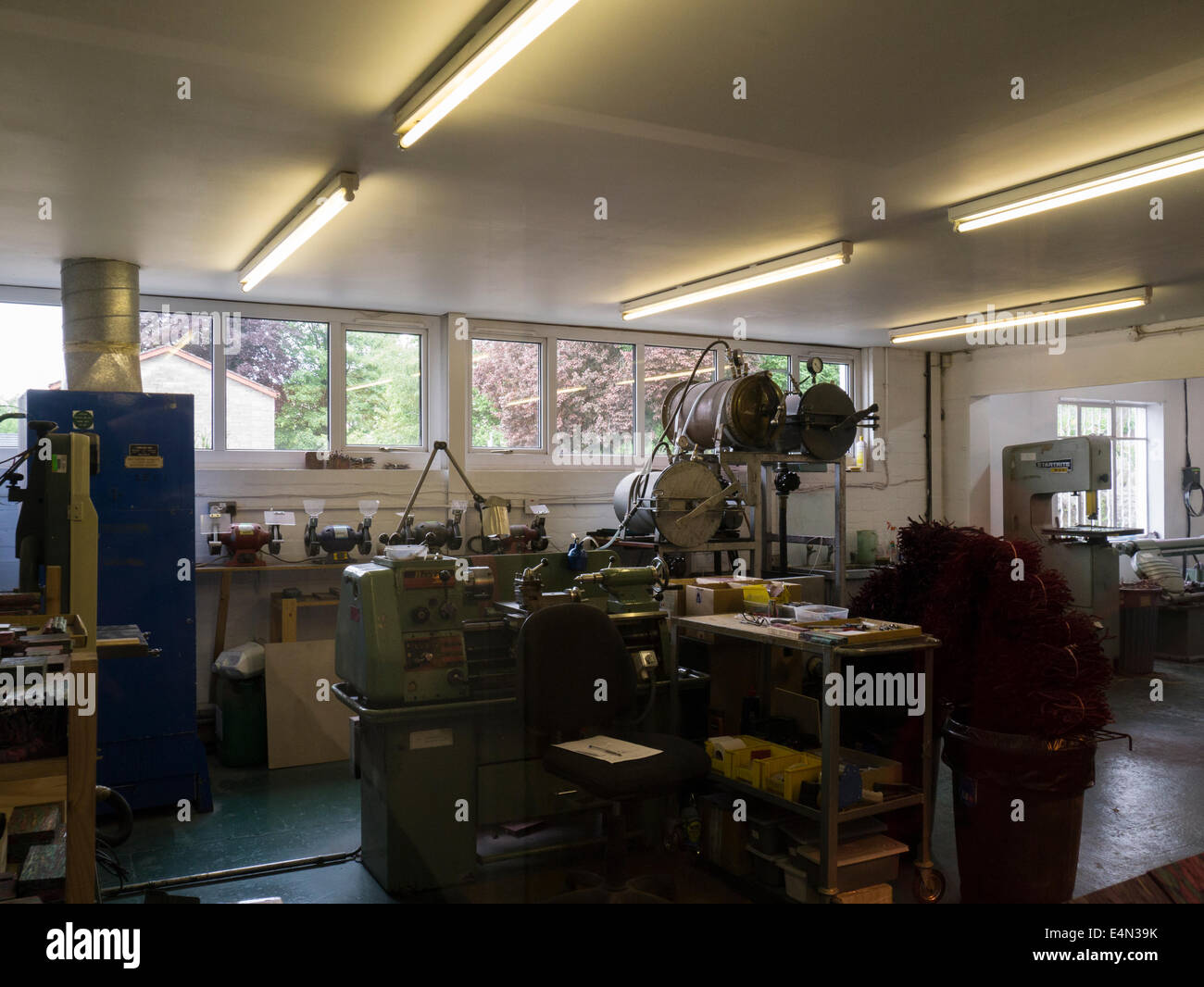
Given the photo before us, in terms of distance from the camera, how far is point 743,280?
5.24 metres

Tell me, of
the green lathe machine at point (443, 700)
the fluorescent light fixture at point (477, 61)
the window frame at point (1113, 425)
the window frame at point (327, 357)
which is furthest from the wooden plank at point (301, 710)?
the window frame at point (1113, 425)

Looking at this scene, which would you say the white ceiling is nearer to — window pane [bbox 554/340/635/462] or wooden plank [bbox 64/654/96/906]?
window pane [bbox 554/340/635/462]

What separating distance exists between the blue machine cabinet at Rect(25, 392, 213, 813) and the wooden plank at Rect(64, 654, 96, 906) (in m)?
2.35

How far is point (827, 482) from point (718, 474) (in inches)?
132

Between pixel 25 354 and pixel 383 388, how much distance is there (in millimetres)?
2138

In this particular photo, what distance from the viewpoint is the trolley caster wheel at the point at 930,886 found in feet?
10.6

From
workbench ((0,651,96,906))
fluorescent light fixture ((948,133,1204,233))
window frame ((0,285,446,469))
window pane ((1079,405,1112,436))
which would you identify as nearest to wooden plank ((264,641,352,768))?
window frame ((0,285,446,469))

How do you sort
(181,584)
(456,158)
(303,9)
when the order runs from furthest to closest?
(181,584) → (456,158) → (303,9)

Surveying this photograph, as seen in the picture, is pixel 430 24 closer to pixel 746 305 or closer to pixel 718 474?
pixel 718 474

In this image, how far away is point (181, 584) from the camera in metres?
4.55

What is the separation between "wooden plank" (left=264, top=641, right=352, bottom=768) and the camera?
5047 mm
